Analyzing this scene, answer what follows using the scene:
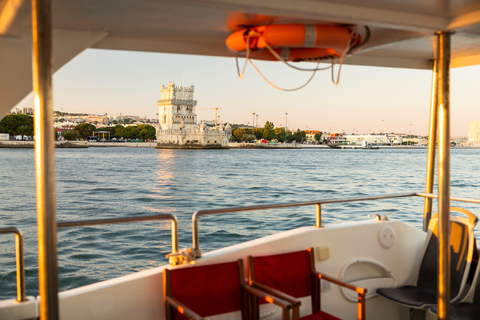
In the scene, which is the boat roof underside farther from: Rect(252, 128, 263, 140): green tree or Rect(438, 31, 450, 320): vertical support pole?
Answer: Rect(252, 128, 263, 140): green tree

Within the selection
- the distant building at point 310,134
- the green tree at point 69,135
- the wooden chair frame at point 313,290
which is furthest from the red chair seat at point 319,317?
the distant building at point 310,134

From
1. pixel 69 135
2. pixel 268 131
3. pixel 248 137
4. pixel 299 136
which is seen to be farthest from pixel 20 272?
pixel 299 136

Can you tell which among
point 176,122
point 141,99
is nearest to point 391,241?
point 141,99

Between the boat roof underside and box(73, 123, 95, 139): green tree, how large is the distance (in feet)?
362

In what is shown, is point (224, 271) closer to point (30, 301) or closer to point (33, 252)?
point (30, 301)

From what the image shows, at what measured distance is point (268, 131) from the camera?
114062 mm

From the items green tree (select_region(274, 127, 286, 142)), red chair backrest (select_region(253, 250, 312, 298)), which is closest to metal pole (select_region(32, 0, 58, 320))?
red chair backrest (select_region(253, 250, 312, 298))

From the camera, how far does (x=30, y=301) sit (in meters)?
2.47

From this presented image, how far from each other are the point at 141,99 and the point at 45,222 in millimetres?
80720

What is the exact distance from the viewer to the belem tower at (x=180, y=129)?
96.8m

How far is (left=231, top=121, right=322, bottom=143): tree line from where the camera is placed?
4387 inches

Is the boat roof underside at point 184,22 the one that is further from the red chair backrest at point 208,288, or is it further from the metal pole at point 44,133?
the red chair backrest at point 208,288

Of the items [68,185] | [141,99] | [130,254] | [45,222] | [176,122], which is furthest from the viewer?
[176,122]

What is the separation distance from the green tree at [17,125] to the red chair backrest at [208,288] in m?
95.0
